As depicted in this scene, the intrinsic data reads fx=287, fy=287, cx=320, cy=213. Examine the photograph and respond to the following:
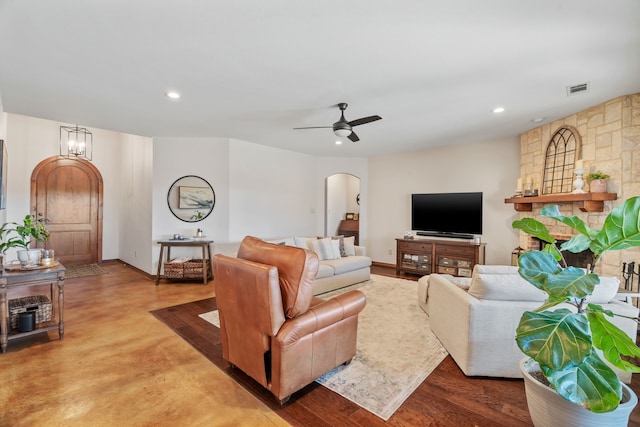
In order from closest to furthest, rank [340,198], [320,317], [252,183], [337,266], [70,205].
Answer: [320,317]
[337,266]
[252,183]
[70,205]
[340,198]

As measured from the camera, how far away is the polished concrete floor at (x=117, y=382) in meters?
1.81

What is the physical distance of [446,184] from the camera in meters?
5.87

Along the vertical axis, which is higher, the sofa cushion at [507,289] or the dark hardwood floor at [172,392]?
the sofa cushion at [507,289]

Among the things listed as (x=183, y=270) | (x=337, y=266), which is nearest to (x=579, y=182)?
(x=337, y=266)

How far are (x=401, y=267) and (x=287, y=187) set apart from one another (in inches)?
117

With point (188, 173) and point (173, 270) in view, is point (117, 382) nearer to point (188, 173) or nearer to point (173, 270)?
point (173, 270)

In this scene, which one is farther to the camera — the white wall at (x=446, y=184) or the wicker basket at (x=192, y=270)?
the white wall at (x=446, y=184)

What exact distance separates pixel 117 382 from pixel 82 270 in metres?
4.92

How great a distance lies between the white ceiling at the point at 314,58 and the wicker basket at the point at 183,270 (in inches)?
93.0

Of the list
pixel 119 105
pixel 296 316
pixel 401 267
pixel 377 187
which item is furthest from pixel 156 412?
pixel 377 187

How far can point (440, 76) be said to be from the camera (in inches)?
108

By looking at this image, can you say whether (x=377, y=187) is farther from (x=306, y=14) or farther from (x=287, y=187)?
(x=306, y=14)

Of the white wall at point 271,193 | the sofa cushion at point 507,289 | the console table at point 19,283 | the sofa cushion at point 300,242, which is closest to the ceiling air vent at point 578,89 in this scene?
the sofa cushion at point 507,289

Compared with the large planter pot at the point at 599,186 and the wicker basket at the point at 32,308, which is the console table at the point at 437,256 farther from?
the wicker basket at the point at 32,308
